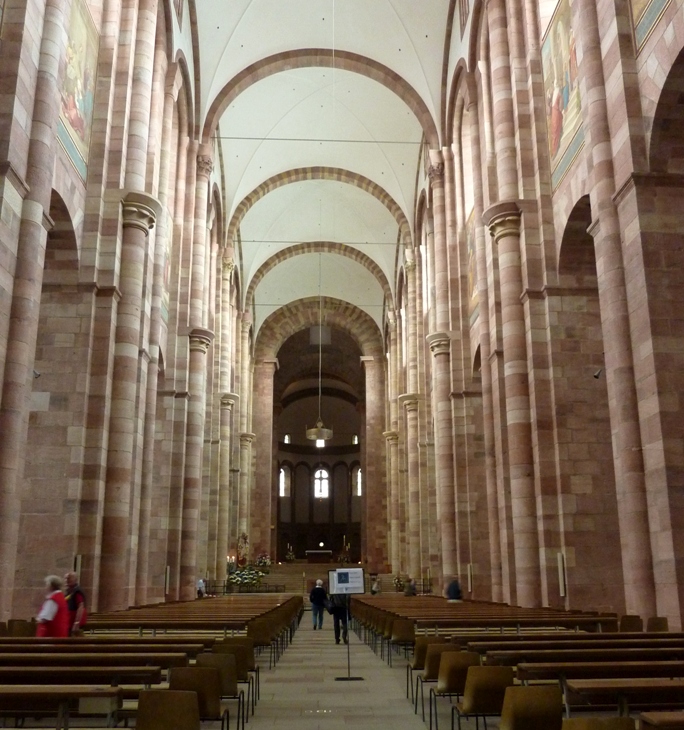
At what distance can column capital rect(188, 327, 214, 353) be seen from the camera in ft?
76.0

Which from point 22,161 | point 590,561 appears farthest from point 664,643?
point 22,161

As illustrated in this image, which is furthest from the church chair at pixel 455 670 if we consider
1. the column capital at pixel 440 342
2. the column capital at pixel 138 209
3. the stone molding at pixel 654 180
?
the column capital at pixel 440 342

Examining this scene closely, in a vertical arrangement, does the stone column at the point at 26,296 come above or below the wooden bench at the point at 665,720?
above

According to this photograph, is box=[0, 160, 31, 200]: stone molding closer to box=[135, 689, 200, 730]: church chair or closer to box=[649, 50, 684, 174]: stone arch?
box=[135, 689, 200, 730]: church chair

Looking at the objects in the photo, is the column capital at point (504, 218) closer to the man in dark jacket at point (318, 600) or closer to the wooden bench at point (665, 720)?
the man in dark jacket at point (318, 600)

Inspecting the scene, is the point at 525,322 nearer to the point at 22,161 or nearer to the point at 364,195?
the point at 22,161

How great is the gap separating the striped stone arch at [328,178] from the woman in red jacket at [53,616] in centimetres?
2613

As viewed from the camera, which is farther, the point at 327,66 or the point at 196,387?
the point at 327,66

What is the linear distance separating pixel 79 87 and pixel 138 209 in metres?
2.41

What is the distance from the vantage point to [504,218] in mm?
15484

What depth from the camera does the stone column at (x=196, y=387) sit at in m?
22.2

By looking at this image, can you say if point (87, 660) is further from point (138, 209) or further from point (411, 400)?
point (411, 400)

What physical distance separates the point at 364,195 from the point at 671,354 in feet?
88.4

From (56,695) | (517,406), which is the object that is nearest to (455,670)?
(56,695)
